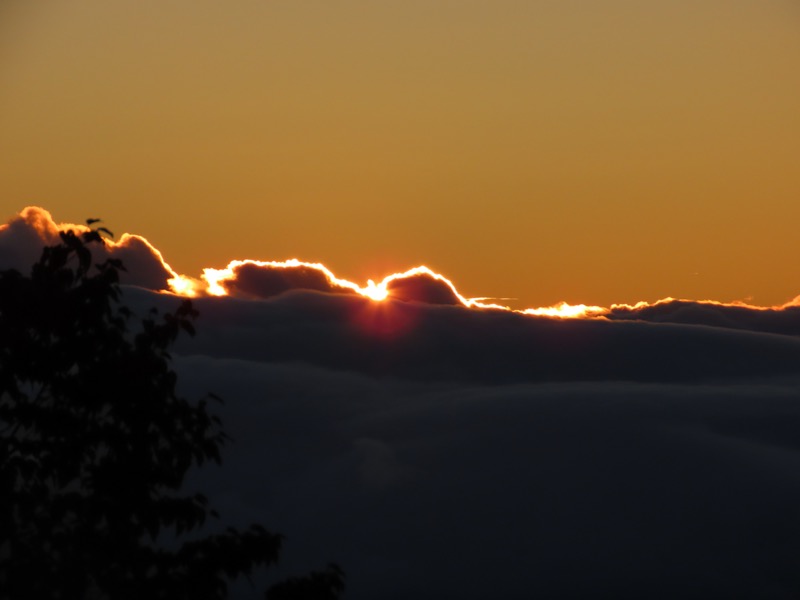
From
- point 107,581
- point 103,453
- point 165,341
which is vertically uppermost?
point 165,341

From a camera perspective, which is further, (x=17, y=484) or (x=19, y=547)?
(x=17, y=484)

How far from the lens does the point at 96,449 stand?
42.1m

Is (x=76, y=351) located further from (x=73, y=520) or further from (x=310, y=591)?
(x=310, y=591)

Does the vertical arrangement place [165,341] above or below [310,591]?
above

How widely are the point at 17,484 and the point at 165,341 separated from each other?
18.2 ft

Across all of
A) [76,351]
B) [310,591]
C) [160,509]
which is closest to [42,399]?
[76,351]

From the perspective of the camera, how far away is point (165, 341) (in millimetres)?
42625

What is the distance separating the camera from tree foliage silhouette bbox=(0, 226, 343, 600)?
133 feet

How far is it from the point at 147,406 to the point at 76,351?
7.96 feet

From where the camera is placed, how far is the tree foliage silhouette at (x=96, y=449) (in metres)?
40.6

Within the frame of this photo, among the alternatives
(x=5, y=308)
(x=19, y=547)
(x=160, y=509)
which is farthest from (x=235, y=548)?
(x=5, y=308)

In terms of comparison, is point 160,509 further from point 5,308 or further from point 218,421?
point 5,308

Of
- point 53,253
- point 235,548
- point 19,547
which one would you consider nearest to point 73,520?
point 19,547

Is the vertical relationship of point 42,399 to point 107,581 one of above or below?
above
